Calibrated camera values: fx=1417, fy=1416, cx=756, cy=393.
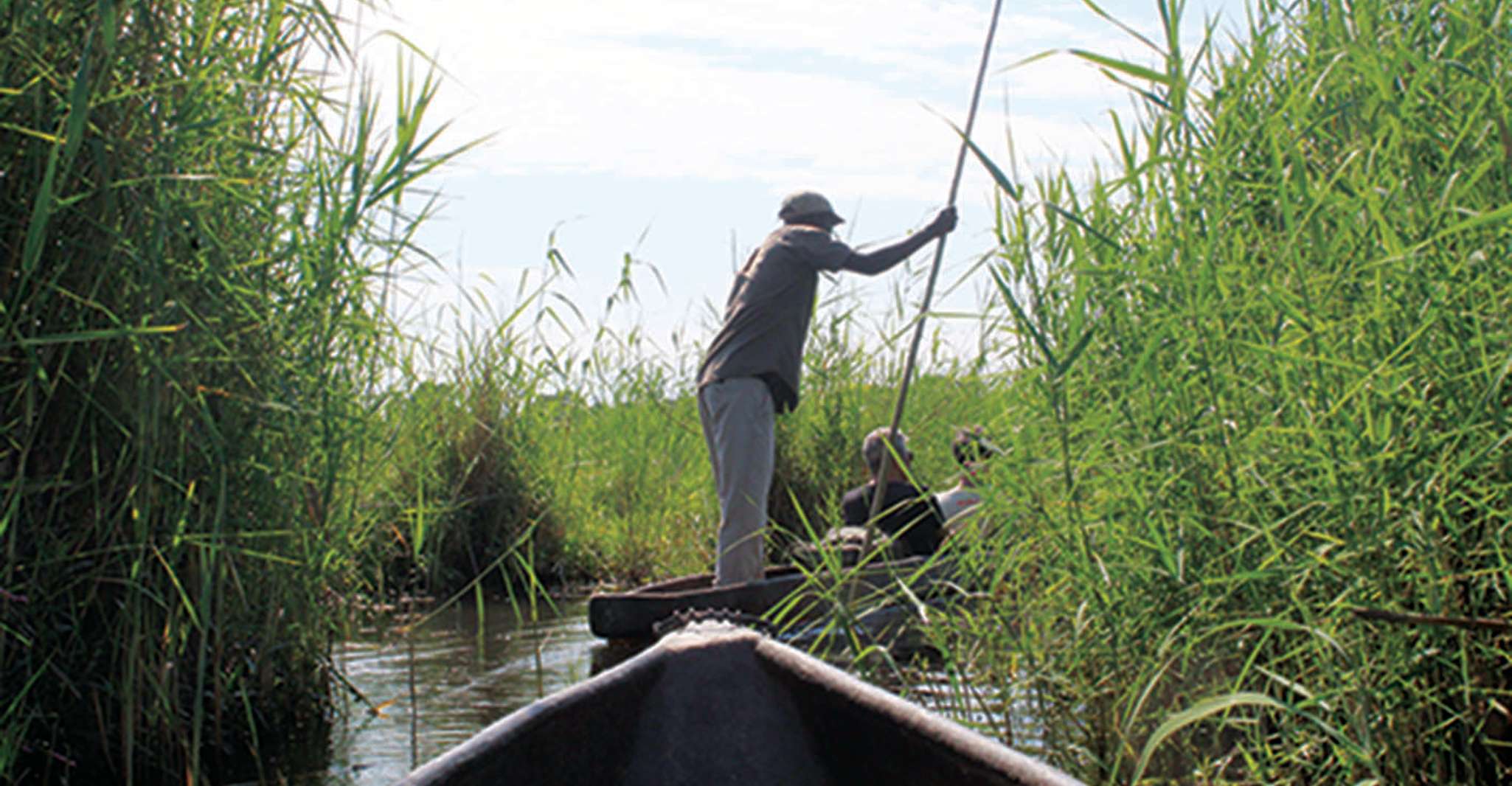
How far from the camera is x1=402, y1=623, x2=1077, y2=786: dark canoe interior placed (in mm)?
2703

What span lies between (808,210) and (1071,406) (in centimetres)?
348

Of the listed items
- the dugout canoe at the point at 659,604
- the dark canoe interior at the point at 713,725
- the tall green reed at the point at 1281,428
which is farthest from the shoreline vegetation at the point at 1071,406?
the dugout canoe at the point at 659,604

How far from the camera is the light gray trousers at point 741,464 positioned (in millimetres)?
6551

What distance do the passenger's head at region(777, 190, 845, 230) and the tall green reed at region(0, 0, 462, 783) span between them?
9.16 ft

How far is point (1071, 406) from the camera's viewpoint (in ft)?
11.2

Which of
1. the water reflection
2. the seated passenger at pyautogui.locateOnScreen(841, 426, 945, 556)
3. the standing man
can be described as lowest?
the water reflection

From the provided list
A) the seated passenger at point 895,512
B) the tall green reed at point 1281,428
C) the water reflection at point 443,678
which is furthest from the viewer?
the seated passenger at point 895,512

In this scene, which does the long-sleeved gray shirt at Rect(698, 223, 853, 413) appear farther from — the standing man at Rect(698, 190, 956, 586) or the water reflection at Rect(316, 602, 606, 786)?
the water reflection at Rect(316, 602, 606, 786)

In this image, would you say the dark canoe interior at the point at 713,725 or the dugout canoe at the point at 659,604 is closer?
the dark canoe interior at the point at 713,725

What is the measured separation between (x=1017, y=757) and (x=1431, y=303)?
1.10 metres

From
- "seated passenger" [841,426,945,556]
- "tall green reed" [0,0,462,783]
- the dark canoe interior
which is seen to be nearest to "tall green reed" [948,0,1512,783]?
the dark canoe interior

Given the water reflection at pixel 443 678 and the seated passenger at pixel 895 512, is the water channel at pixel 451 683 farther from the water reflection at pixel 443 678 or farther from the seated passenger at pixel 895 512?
the seated passenger at pixel 895 512

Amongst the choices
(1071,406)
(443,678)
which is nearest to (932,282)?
(1071,406)

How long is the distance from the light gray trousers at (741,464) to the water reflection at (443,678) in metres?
0.77
